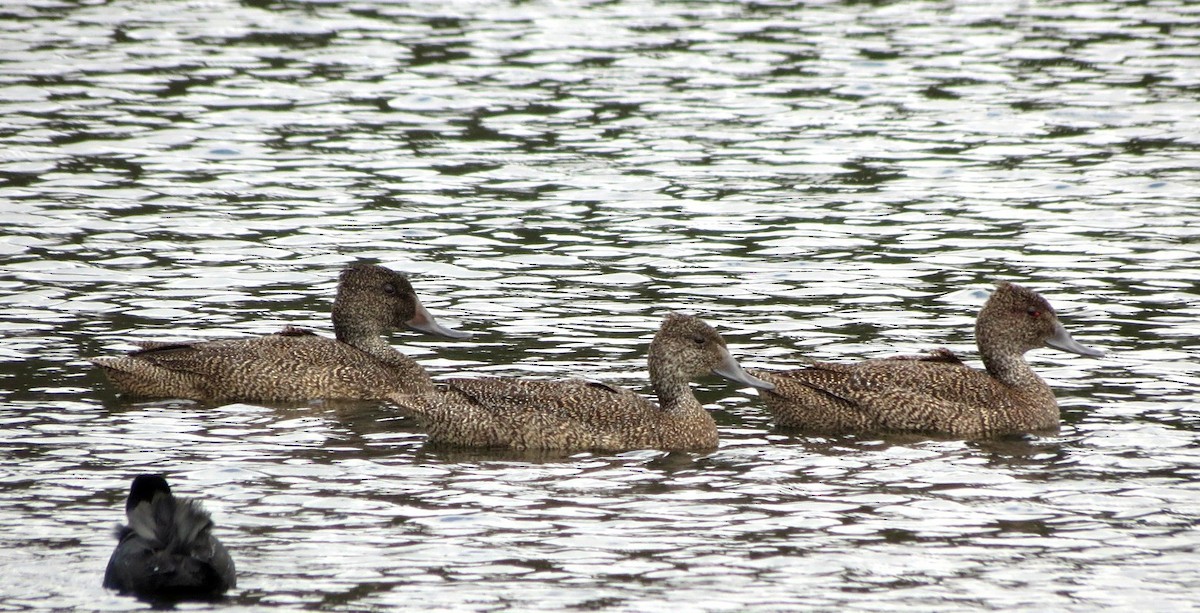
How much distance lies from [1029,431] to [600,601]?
4.52m

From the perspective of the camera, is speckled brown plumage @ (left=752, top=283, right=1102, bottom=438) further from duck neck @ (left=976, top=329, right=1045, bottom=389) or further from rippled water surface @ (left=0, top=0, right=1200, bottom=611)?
rippled water surface @ (left=0, top=0, right=1200, bottom=611)

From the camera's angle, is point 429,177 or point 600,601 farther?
point 429,177

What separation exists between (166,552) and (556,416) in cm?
353

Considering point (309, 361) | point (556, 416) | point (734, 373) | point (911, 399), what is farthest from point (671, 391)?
point (309, 361)

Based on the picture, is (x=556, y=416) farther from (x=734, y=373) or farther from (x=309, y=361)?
(x=309, y=361)

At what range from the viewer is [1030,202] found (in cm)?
1922

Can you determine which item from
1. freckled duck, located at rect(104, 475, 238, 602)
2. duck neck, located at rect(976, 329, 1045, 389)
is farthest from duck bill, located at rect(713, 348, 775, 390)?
freckled duck, located at rect(104, 475, 238, 602)

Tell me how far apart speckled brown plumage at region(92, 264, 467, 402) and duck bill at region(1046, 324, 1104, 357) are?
4115 mm

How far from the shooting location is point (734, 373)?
12.9 meters

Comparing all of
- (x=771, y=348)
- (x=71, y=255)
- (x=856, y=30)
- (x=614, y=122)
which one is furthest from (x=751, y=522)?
(x=856, y=30)

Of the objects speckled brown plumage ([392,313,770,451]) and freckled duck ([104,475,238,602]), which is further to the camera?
speckled brown plumage ([392,313,770,451])

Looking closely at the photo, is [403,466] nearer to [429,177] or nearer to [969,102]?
[429,177]

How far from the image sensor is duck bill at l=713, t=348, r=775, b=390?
1289cm

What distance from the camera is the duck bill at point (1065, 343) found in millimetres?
13727
